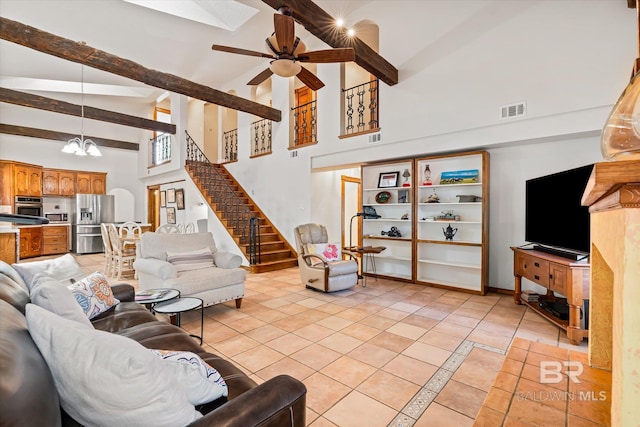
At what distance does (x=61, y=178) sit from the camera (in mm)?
8812

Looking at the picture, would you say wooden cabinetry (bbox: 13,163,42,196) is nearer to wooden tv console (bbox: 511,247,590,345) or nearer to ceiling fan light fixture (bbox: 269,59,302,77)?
ceiling fan light fixture (bbox: 269,59,302,77)

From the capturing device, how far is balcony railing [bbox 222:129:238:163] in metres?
9.34

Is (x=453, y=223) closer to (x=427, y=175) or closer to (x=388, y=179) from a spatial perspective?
(x=427, y=175)

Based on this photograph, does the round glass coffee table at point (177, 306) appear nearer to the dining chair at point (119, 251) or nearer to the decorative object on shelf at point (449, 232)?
the dining chair at point (119, 251)

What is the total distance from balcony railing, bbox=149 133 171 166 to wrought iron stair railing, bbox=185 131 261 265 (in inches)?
30.6

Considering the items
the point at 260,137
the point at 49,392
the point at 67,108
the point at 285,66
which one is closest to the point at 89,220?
the point at 67,108

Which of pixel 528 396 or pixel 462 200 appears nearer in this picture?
pixel 528 396

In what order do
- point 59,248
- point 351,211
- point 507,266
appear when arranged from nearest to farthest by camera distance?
point 507,266 < point 351,211 < point 59,248

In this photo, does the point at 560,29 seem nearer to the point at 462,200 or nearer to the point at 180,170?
the point at 462,200

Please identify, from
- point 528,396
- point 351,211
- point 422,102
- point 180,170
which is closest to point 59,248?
point 180,170

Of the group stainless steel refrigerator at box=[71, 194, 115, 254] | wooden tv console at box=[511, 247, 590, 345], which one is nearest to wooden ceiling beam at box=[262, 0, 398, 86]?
wooden tv console at box=[511, 247, 590, 345]

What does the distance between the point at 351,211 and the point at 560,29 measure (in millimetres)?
5077

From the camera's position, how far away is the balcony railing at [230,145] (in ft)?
30.6

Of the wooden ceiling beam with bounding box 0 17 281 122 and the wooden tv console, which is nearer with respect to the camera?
the wooden tv console
